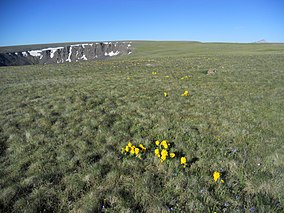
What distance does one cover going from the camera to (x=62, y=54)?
401 feet

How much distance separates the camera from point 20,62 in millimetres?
111688

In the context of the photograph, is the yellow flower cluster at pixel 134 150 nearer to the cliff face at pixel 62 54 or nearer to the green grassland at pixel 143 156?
the green grassland at pixel 143 156

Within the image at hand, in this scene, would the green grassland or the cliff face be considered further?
the cliff face

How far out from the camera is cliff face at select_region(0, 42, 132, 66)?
112662 mm

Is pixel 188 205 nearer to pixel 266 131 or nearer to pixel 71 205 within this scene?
pixel 71 205

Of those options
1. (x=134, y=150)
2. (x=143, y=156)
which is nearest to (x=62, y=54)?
(x=134, y=150)

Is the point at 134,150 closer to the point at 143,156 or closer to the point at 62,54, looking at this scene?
the point at 143,156

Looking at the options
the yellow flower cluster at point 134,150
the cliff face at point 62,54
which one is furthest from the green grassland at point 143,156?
the cliff face at point 62,54

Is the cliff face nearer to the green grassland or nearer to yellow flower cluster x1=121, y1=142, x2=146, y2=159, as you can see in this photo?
the green grassland

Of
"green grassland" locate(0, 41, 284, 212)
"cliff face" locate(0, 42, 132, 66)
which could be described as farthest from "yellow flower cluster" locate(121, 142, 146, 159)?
"cliff face" locate(0, 42, 132, 66)

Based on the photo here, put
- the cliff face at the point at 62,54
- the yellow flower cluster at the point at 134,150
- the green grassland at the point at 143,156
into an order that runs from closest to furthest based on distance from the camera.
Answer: the green grassland at the point at 143,156 → the yellow flower cluster at the point at 134,150 → the cliff face at the point at 62,54

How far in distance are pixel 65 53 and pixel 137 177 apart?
Result: 136299mm

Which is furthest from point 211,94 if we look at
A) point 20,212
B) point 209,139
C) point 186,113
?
point 20,212

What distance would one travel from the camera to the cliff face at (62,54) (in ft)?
370
